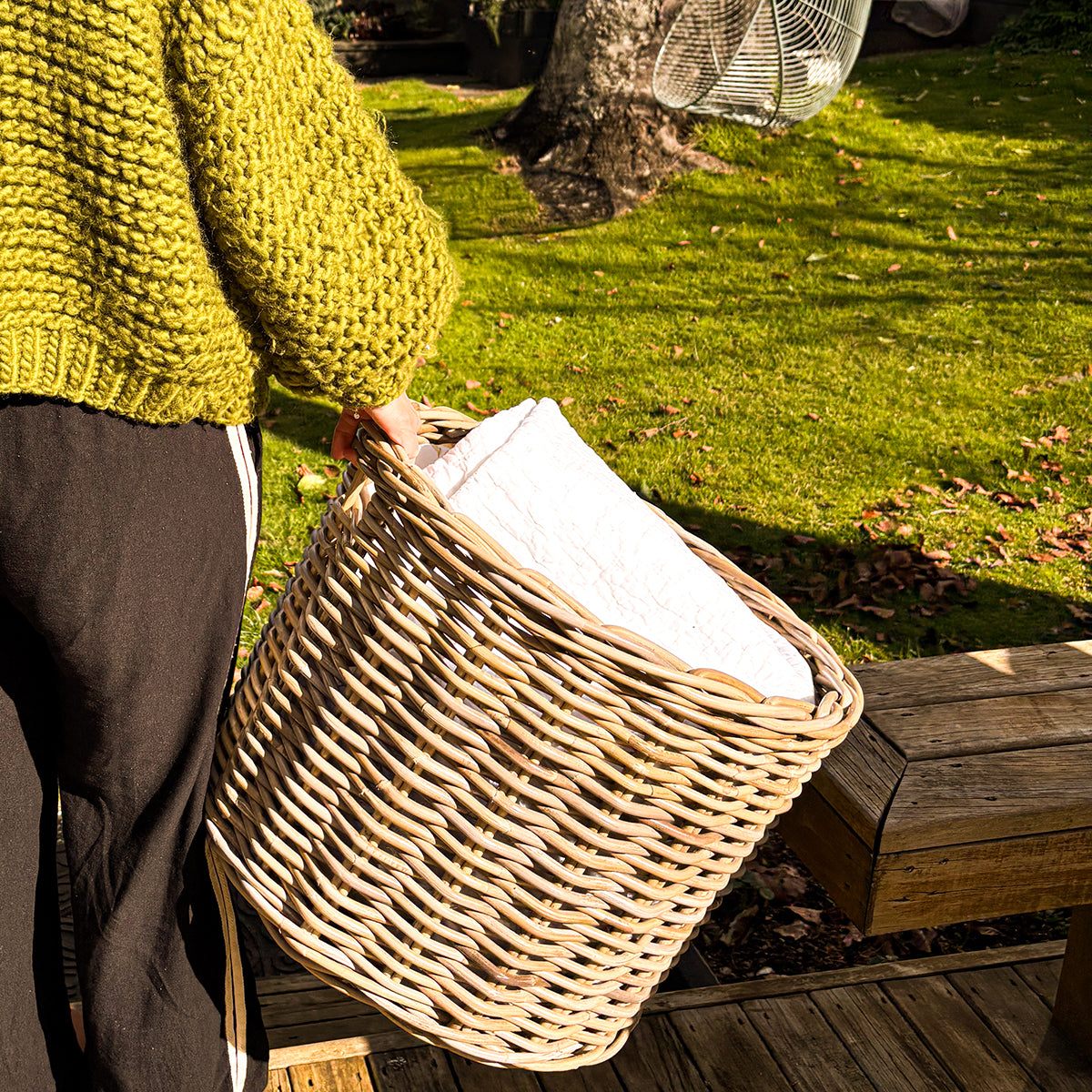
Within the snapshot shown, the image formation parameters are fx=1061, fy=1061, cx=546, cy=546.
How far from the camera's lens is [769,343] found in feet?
20.8

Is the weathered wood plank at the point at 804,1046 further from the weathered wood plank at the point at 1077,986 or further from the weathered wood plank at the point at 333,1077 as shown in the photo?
the weathered wood plank at the point at 333,1077

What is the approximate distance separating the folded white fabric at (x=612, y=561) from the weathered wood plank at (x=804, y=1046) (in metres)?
1.01

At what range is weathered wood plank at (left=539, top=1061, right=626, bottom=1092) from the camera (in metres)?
2.06

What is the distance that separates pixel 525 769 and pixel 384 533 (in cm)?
35

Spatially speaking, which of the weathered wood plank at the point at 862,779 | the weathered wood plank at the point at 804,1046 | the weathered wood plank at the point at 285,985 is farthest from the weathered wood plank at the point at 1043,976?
the weathered wood plank at the point at 285,985

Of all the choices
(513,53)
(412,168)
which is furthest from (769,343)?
(513,53)

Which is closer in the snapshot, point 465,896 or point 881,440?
point 465,896

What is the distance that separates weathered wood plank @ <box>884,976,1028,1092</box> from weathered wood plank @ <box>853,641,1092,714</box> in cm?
70

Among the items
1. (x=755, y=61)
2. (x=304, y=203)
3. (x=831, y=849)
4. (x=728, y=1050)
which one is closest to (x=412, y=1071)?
(x=728, y=1050)

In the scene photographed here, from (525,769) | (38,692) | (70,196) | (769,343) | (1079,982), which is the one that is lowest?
(769,343)

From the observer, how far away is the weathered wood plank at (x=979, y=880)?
1683 mm

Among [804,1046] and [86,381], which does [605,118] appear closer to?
[804,1046]

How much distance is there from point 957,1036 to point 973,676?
2.47ft

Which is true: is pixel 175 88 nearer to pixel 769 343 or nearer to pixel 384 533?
pixel 384 533
